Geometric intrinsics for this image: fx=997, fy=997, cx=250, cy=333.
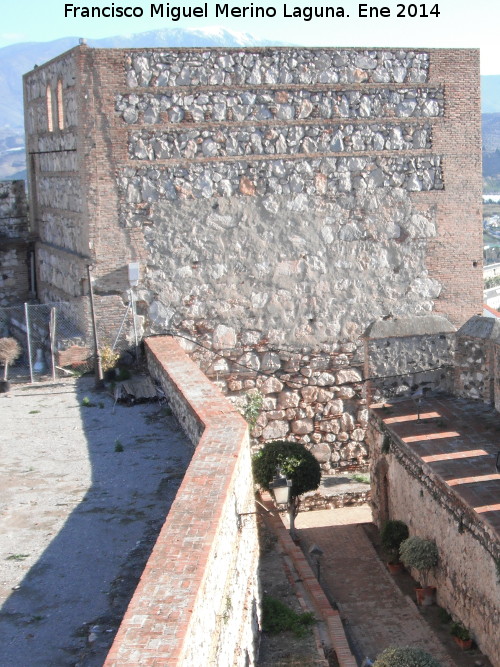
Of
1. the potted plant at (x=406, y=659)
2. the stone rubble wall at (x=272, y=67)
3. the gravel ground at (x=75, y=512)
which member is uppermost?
the stone rubble wall at (x=272, y=67)

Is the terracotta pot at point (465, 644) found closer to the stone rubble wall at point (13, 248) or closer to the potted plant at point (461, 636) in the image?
the potted plant at point (461, 636)

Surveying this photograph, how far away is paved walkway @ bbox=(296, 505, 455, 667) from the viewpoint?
35.2ft

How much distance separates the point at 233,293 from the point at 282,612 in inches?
238

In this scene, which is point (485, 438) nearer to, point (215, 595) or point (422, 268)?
point (422, 268)

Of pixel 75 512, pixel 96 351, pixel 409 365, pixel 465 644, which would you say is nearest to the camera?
pixel 75 512

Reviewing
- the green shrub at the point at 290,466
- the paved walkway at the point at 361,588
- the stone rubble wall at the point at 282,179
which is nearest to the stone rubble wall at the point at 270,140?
the stone rubble wall at the point at 282,179

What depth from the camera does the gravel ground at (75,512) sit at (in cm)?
623

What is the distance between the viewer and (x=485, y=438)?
11.7m

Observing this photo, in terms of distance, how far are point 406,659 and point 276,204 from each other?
23.0 feet

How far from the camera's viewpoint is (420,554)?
36.6 ft

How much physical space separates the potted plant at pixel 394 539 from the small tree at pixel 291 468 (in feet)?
3.96

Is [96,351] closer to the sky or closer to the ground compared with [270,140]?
closer to the ground

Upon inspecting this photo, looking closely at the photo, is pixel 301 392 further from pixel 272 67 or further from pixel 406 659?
pixel 406 659

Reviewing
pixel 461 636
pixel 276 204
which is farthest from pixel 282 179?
pixel 461 636
